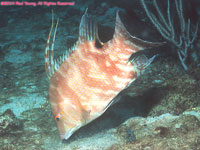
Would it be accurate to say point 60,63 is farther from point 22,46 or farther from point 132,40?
point 22,46

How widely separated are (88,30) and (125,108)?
1.64 metres

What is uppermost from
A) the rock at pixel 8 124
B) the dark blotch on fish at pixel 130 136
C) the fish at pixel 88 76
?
the fish at pixel 88 76

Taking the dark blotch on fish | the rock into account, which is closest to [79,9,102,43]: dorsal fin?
the dark blotch on fish

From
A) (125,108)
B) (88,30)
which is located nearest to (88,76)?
(88,30)

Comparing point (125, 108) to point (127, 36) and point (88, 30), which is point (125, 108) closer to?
point (127, 36)

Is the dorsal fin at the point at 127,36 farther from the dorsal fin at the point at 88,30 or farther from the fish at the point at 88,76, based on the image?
the dorsal fin at the point at 88,30

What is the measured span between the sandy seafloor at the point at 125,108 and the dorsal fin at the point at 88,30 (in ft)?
4.81

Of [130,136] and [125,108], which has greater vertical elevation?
[130,136]

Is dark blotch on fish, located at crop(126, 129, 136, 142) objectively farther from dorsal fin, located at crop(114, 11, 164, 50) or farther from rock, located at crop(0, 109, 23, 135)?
rock, located at crop(0, 109, 23, 135)

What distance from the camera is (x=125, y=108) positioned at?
10.3 ft

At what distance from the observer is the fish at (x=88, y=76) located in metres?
2.23

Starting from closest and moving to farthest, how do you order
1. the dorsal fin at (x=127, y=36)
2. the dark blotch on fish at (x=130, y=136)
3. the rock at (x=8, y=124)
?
the dorsal fin at (x=127, y=36)
the dark blotch on fish at (x=130, y=136)
the rock at (x=8, y=124)

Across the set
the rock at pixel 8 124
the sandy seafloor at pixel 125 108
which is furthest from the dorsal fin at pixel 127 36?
the rock at pixel 8 124

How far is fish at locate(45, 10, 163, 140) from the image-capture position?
2.23 m
